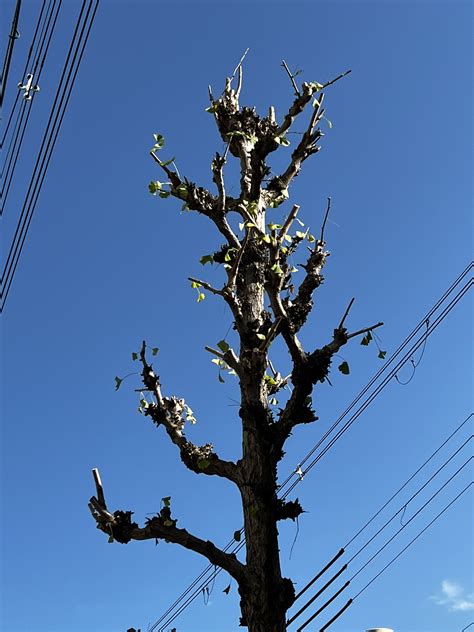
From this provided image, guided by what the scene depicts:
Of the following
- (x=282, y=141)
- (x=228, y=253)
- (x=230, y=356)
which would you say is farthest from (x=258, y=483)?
(x=282, y=141)

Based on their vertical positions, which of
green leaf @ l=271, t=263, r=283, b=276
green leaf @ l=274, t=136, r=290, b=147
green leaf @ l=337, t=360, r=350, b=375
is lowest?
green leaf @ l=337, t=360, r=350, b=375

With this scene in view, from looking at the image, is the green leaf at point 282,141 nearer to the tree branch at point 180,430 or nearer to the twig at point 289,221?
the twig at point 289,221

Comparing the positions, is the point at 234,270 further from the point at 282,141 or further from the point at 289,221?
the point at 282,141

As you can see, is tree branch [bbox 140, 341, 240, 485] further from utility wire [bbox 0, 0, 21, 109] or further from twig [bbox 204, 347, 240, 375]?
utility wire [bbox 0, 0, 21, 109]

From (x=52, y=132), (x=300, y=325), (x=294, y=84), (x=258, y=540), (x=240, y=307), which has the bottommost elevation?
(x=258, y=540)

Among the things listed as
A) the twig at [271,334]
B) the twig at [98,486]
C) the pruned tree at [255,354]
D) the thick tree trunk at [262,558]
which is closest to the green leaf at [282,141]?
the pruned tree at [255,354]

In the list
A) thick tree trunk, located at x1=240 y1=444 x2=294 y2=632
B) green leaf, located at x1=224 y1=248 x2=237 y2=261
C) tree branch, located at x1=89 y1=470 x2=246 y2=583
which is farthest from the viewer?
green leaf, located at x1=224 y1=248 x2=237 y2=261

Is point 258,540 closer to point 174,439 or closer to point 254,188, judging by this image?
point 174,439

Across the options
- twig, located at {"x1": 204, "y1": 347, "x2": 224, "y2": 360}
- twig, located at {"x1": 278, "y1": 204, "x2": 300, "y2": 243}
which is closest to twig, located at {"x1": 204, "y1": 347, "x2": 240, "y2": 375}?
twig, located at {"x1": 204, "y1": 347, "x2": 224, "y2": 360}

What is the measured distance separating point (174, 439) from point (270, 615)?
5.25ft

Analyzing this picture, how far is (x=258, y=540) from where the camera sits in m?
4.50

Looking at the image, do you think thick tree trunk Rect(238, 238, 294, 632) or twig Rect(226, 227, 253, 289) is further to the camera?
twig Rect(226, 227, 253, 289)

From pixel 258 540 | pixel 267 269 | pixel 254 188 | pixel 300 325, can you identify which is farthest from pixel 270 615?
pixel 254 188

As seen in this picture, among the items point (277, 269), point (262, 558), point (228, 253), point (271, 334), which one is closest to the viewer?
point (262, 558)
